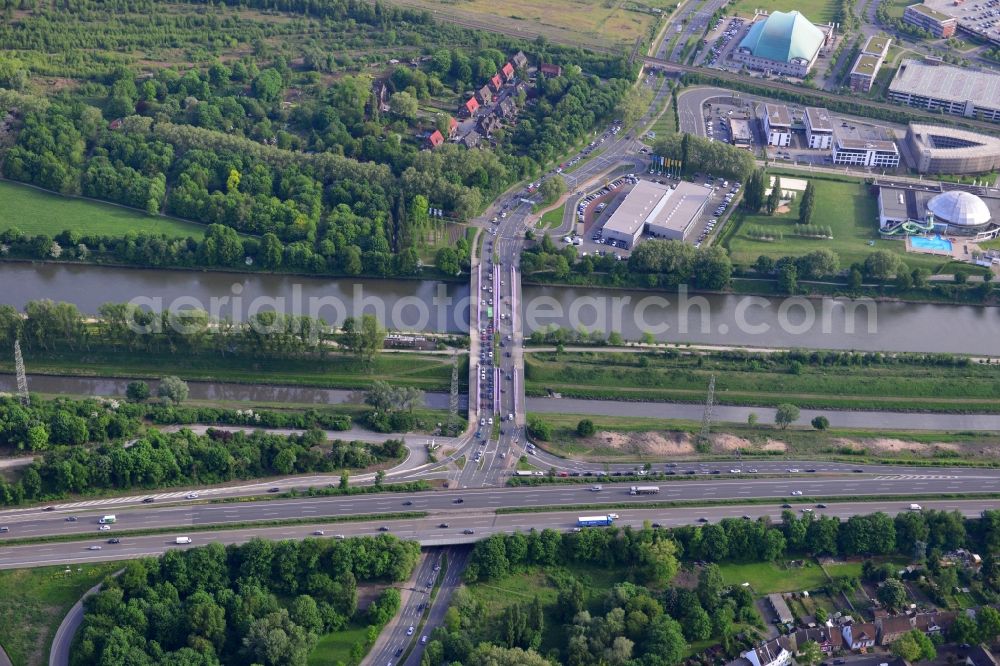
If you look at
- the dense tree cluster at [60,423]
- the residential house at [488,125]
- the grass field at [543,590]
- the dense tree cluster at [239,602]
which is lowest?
the grass field at [543,590]

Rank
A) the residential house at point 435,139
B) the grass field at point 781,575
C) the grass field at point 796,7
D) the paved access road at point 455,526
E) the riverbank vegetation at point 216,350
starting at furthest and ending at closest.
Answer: the grass field at point 796,7, the residential house at point 435,139, the riverbank vegetation at point 216,350, the grass field at point 781,575, the paved access road at point 455,526

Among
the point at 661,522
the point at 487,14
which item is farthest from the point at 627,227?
the point at 487,14

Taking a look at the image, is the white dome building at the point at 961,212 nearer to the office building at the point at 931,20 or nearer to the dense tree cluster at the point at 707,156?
the dense tree cluster at the point at 707,156

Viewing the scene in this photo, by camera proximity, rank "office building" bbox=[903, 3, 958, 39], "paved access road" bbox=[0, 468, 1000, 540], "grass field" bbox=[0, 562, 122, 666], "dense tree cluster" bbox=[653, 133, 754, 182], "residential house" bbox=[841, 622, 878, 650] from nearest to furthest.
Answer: "grass field" bbox=[0, 562, 122, 666] → "residential house" bbox=[841, 622, 878, 650] → "paved access road" bbox=[0, 468, 1000, 540] → "dense tree cluster" bbox=[653, 133, 754, 182] → "office building" bbox=[903, 3, 958, 39]

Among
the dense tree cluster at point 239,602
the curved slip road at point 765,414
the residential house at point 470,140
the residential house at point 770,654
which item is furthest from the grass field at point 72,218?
the residential house at point 770,654

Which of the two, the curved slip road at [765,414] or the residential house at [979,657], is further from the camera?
the curved slip road at [765,414]

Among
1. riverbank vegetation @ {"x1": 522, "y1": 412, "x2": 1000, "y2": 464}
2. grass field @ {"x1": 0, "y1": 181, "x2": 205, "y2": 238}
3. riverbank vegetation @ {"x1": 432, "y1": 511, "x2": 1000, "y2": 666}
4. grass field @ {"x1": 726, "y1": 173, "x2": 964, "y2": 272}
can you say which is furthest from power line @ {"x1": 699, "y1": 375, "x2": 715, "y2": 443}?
grass field @ {"x1": 0, "y1": 181, "x2": 205, "y2": 238}

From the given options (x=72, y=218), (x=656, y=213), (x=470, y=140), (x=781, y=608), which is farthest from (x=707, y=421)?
(x=72, y=218)

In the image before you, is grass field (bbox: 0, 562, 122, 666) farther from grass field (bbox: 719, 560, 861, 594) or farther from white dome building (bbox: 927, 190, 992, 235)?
white dome building (bbox: 927, 190, 992, 235)
